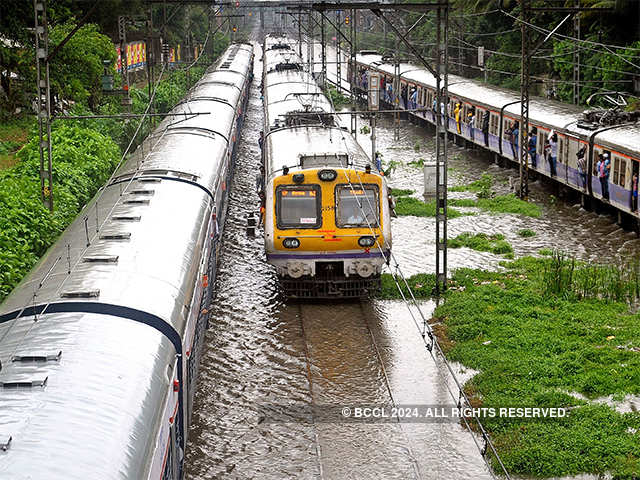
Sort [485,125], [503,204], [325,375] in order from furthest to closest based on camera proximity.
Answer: [485,125], [503,204], [325,375]

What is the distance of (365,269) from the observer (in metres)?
15.5

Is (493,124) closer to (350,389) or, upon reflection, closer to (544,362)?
(544,362)

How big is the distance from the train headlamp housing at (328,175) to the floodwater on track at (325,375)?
2188mm

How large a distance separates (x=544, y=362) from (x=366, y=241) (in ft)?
12.6

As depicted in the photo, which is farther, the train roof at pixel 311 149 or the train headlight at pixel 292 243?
the train roof at pixel 311 149

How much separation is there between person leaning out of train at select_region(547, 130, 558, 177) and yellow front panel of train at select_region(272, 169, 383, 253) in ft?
34.5

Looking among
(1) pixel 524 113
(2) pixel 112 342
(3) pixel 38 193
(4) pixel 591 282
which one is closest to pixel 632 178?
(4) pixel 591 282

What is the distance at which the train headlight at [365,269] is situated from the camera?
607 inches

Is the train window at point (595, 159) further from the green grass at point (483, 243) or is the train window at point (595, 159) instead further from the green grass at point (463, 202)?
the green grass at point (463, 202)

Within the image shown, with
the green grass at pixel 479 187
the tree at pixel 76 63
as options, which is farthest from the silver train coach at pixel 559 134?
the tree at pixel 76 63

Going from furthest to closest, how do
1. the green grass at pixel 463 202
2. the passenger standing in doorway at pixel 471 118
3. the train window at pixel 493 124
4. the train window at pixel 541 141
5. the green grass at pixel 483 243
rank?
the passenger standing in doorway at pixel 471 118 → the train window at pixel 493 124 → the train window at pixel 541 141 → the green grass at pixel 463 202 → the green grass at pixel 483 243

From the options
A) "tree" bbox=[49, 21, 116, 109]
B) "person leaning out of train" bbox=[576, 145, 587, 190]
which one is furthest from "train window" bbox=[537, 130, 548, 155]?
"tree" bbox=[49, 21, 116, 109]

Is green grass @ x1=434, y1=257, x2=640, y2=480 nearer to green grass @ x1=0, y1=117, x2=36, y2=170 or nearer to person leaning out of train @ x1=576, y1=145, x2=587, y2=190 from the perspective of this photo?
person leaning out of train @ x1=576, y1=145, x2=587, y2=190

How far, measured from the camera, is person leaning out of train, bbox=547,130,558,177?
80.7 ft
